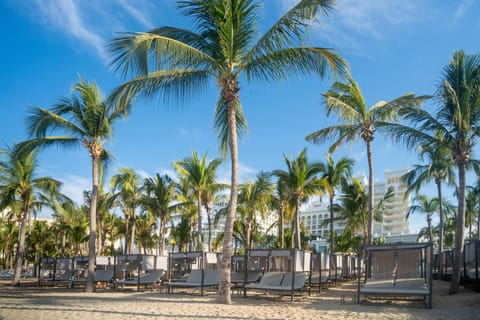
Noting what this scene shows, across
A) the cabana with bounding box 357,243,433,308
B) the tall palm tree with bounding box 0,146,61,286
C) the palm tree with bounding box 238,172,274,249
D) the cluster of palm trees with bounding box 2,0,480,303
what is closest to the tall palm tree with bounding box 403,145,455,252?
the cluster of palm trees with bounding box 2,0,480,303

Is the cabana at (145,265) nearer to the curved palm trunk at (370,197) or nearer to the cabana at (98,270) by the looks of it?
the cabana at (98,270)

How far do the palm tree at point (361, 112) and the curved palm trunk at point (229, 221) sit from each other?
5845 mm

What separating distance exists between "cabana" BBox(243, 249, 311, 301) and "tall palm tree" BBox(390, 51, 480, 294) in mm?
5194

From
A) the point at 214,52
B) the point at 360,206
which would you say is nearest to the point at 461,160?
the point at 214,52

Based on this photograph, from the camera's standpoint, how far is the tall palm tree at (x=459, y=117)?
13859 millimetres

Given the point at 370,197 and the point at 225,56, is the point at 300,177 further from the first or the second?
the point at 225,56

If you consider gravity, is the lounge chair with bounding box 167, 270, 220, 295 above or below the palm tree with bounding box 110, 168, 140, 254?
below

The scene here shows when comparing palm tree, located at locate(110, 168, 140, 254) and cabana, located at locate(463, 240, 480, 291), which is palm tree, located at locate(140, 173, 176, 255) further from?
cabana, located at locate(463, 240, 480, 291)

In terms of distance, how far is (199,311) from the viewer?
995 cm

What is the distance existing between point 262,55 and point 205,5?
2.01m

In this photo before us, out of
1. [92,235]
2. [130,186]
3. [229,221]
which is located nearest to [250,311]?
[229,221]

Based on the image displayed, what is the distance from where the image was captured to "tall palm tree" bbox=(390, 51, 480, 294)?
13859 mm

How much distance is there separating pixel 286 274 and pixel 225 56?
293 inches

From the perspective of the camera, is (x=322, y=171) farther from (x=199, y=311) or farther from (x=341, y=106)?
(x=199, y=311)
